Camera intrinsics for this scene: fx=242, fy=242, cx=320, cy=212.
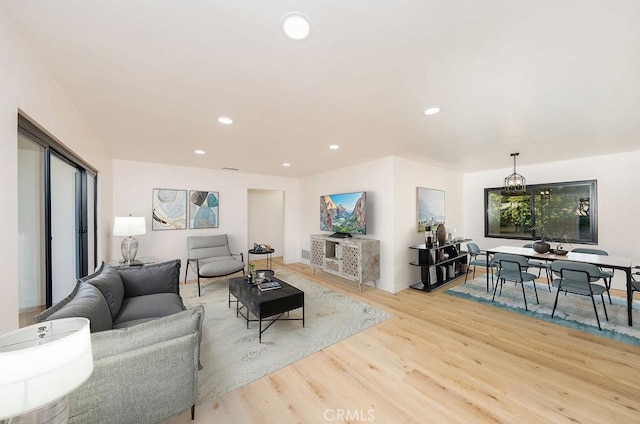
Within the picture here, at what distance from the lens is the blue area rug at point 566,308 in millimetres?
2820

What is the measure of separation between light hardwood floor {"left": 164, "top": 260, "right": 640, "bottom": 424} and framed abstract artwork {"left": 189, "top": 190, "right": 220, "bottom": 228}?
395 cm

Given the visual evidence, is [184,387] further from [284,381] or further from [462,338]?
[462,338]

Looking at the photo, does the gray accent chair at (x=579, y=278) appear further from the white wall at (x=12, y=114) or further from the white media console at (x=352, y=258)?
the white wall at (x=12, y=114)

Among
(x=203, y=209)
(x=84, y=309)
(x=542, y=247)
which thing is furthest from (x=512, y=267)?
(x=203, y=209)

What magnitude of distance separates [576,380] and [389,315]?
1.74 metres

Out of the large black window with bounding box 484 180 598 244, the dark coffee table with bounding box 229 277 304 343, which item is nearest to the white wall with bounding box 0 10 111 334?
the dark coffee table with bounding box 229 277 304 343

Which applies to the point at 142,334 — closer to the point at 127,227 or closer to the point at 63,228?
the point at 63,228

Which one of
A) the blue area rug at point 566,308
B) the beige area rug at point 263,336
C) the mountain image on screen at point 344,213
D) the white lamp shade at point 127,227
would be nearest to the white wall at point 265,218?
the mountain image on screen at point 344,213

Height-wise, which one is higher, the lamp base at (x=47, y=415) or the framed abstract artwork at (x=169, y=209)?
the framed abstract artwork at (x=169, y=209)

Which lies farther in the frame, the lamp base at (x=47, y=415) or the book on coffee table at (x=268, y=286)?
the book on coffee table at (x=268, y=286)

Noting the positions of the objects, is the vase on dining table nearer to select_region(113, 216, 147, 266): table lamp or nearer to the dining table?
the dining table

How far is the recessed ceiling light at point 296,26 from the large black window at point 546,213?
19.3 ft

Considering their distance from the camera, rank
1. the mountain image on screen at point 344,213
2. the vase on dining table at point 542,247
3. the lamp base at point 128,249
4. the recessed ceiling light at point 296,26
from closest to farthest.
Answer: the recessed ceiling light at point 296,26, the lamp base at point 128,249, the vase on dining table at point 542,247, the mountain image on screen at point 344,213

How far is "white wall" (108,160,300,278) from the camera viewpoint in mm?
4523
